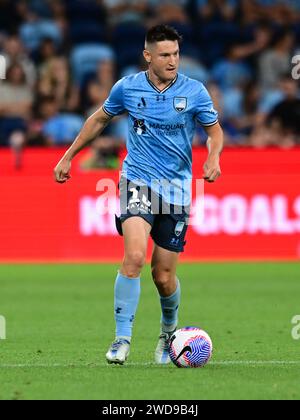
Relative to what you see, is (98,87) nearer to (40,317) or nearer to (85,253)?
(85,253)

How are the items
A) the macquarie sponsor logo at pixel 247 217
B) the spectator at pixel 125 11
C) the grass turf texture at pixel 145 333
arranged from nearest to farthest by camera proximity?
the grass turf texture at pixel 145 333, the macquarie sponsor logo at pixel 247 217, the spectator at pixel 125 11

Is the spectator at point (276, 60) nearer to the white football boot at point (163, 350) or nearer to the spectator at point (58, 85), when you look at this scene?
the spectator at point (58, 85)

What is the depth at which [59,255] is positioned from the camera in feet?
59.2

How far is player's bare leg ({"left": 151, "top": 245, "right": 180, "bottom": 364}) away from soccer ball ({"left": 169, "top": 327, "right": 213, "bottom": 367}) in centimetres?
37

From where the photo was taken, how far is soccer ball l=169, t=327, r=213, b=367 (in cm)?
845

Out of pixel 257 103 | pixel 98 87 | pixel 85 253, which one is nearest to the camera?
pixel 85 253

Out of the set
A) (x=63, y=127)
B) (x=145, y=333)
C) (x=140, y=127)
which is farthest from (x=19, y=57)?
(x=140, y=127)

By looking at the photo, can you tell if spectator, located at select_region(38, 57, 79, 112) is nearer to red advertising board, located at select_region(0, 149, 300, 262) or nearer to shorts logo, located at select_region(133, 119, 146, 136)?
red advertising board, located at select_region(0, 149, 300, 262)

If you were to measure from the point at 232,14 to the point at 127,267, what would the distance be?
14.8 m

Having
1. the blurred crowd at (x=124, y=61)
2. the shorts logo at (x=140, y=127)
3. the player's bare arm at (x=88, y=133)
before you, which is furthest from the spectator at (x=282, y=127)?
the shorts logo at (x=140, y=127)

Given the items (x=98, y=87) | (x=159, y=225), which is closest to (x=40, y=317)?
(x=159, y=225)

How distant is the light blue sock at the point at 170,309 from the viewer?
8992mm

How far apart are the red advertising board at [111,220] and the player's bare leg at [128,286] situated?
8940mm

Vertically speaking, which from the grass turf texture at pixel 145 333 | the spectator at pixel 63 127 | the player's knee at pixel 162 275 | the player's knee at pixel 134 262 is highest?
the spectator at pixel 63 127
